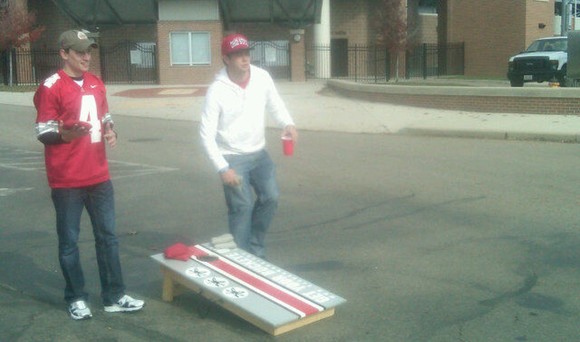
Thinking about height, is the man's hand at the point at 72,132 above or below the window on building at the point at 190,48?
below

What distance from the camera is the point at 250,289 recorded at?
548 cm

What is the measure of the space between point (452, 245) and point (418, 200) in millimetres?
2276

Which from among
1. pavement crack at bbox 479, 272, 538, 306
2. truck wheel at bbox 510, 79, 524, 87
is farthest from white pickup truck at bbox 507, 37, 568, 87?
pavement crack at bbox 479, 272, 538, 306

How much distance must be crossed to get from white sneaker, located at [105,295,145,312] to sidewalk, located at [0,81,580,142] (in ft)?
39.5

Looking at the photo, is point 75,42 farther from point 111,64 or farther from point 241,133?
point 111,64

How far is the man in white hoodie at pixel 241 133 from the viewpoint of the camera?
19.9 ft

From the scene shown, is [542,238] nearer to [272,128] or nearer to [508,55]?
[272,128]

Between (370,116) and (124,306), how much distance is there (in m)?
15.1

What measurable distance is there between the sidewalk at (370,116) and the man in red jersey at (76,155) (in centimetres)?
1220

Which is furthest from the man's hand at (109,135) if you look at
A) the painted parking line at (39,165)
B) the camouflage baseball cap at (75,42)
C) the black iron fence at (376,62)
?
the black iron fence at (376,62)

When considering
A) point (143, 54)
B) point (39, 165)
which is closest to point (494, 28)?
point (143, 54)

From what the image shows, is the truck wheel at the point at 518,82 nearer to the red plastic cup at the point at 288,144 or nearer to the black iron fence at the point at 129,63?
the black iron fence at the point at 129,63

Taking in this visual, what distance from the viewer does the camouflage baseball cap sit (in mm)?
5363

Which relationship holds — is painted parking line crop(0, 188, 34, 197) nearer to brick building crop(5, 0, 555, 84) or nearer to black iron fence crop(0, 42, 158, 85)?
brick building crop(5, 0, 555, 84)
